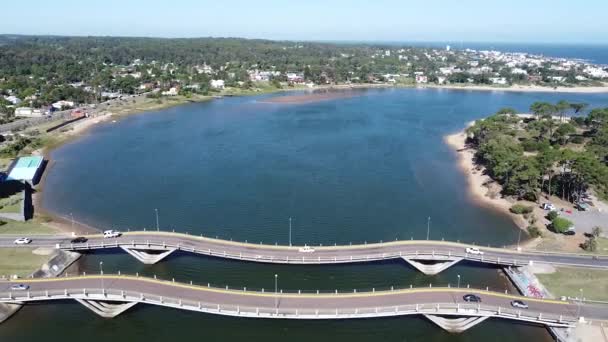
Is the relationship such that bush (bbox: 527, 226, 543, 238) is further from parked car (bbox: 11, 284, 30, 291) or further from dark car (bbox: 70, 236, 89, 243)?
parked car (bbox: 11, 284, 30, 291)

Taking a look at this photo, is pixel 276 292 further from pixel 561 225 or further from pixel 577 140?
pixel 577 140

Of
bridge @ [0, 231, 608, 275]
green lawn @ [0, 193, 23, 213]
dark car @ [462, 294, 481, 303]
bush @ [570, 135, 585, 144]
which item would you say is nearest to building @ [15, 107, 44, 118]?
green lawn @ [0, 193, 23, 213]

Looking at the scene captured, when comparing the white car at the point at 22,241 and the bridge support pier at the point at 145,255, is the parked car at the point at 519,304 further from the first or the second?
the white car at the point at 22,241

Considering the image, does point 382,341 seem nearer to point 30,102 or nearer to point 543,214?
point 543,214

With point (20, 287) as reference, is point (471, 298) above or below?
above

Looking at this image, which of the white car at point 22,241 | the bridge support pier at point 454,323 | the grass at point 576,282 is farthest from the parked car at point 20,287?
the grass at point 576,282

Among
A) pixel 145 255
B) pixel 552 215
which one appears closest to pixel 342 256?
pixel 145 255

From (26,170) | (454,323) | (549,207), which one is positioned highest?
(26,170)
